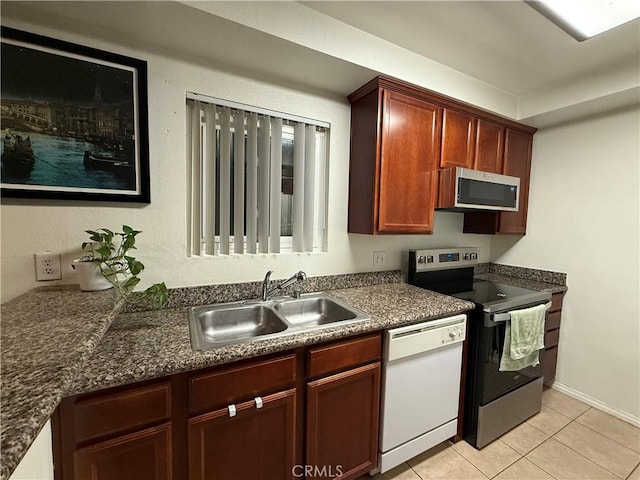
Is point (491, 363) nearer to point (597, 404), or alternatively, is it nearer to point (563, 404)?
point (563, 404)

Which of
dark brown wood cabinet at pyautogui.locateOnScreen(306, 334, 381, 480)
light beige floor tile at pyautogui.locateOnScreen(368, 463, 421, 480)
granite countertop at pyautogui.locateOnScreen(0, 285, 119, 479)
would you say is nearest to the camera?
granite countertop at pyautogui.locateOnScreen(0, 285, 119, 479)

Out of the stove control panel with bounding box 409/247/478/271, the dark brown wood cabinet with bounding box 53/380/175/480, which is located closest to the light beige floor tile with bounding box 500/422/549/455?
the stove control panel with bounding box 409/247/478/271

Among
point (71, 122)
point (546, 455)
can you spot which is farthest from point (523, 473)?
point (71, 122)

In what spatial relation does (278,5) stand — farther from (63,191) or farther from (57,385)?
(57,385)

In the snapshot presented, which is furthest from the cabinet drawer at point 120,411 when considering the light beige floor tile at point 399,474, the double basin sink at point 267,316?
the light beige floor tile at point 399,474

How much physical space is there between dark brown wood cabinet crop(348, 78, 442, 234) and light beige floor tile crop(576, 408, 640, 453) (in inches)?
71.1

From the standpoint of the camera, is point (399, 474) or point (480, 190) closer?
point (399, 474)

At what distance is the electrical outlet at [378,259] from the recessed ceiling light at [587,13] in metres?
1.52

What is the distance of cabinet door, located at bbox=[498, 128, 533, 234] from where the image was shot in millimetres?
2301

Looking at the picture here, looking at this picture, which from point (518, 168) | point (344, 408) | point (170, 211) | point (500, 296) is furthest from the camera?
point (518, 168)

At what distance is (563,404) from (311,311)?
217 cm

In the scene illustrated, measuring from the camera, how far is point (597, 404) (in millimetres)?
2117

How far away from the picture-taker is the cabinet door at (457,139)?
192 centimetres

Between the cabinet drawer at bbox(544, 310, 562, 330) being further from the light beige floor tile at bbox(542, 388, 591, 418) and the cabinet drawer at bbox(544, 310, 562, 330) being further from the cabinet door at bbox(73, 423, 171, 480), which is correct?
the cabinet door at bbox(73, 423, 171, 480)
